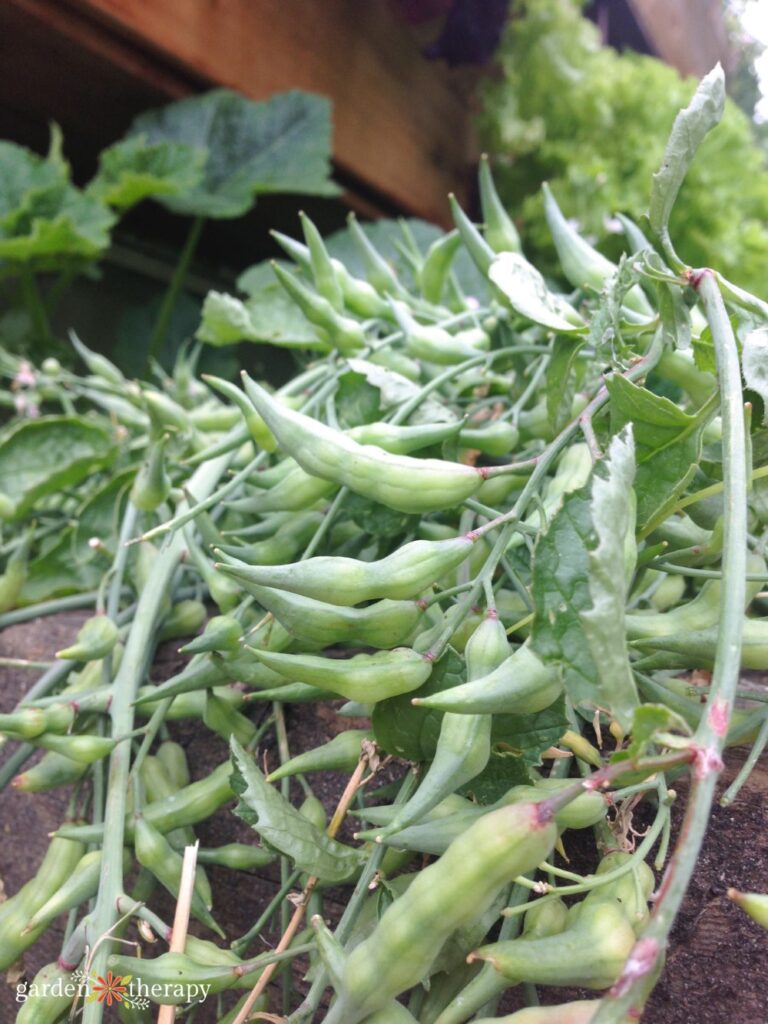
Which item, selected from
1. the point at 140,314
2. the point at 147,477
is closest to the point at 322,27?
the point at 140,314

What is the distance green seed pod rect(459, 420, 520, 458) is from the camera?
0.41 metres

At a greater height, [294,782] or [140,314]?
[294,782]

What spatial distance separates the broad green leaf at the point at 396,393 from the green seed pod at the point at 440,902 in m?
0.24

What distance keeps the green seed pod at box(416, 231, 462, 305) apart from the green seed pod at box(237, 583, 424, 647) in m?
0.34

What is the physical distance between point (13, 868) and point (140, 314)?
1052mm

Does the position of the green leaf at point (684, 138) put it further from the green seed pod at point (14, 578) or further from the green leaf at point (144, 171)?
the green leaf at point (144, 171)

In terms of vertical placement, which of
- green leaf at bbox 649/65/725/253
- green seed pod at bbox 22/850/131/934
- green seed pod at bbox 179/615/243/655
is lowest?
green seed pod at bbox 22/850/131/934

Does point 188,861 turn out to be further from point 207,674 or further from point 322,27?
point 322,27

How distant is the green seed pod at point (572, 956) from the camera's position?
0.24 metres

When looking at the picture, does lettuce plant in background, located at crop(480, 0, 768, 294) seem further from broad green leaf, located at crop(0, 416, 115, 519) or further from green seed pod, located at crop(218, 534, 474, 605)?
green seed pod, located at crop(218, 534, 474, 605)

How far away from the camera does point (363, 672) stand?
28cm

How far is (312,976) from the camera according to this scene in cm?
29

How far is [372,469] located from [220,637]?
103mm

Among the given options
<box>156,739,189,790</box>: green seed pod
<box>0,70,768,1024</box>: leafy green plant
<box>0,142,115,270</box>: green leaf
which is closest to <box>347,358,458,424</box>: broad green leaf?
<box>0,70,768,1024</box>: leafy green plant
